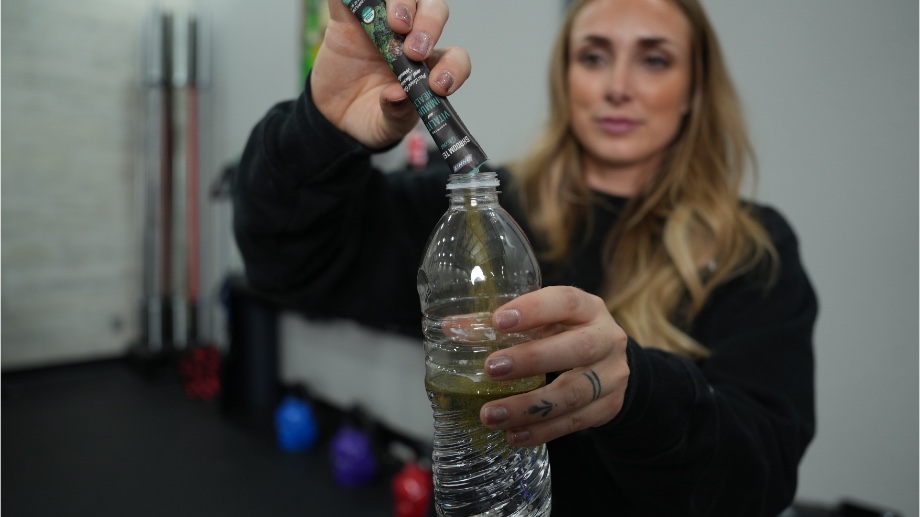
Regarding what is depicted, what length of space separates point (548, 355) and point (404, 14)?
318 millimetres

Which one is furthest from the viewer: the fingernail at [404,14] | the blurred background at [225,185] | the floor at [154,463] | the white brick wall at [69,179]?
the white brick wall at [69,179]

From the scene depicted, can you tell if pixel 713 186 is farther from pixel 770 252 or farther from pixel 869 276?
pixel 869 276

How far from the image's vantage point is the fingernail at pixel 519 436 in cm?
49

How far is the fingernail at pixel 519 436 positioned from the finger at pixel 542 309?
0.10m

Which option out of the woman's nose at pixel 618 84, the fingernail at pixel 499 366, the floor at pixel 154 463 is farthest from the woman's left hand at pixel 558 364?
the floor at pixel 154 463

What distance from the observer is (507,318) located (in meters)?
Result: 0.43

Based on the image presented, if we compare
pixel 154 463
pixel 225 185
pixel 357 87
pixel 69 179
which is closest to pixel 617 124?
pixel 357 87

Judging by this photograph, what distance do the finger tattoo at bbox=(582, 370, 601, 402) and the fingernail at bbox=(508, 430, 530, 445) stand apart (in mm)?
61

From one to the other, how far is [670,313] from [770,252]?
19cm

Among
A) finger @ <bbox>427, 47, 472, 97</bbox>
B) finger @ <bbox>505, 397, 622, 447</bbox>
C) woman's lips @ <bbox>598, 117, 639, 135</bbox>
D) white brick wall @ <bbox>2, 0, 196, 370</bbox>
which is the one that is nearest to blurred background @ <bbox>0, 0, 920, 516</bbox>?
white brick wall @ <bbox>2, 0, 196, 370</bbox>

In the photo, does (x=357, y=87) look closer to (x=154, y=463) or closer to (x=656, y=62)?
(x=656, y=62)

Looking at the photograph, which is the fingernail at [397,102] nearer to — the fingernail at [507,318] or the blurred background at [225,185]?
the blurred background at [225,185]

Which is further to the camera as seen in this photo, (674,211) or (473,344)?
(674,211)

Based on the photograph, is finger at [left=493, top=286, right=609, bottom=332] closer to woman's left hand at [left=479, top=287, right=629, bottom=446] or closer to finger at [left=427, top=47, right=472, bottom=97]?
woman's left hand at [left=479, top=287, right=629, bottom=446]
